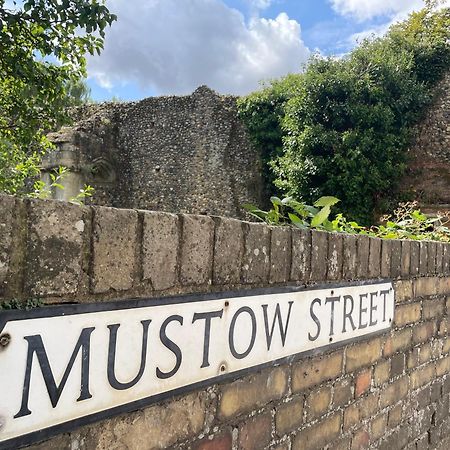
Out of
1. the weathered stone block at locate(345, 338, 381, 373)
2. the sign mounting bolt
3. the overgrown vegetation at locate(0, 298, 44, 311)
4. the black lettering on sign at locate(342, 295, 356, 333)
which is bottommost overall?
the weathered stone block at locate(345, 338, 381, 373)

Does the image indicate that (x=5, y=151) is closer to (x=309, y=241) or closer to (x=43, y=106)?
(x=43, y=106)

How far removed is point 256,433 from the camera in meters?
1.59

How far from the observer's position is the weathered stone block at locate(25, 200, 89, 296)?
976 millimetres

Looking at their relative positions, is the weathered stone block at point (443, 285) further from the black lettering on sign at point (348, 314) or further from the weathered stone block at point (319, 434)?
the weathered stone block at point (319, 434)

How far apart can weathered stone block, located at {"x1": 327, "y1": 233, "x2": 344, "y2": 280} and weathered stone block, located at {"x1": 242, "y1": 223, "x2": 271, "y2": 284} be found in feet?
1.44

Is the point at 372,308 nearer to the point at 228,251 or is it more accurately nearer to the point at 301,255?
the point at 301,255

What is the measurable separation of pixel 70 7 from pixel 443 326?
12.7 ft

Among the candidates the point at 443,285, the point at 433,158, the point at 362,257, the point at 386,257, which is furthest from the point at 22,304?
the point at 433,158

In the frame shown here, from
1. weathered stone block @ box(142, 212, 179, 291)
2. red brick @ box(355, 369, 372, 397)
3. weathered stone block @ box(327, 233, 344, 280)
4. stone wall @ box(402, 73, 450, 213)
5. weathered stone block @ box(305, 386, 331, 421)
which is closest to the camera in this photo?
weathered stone block @ box(142, 212, 179, 291)

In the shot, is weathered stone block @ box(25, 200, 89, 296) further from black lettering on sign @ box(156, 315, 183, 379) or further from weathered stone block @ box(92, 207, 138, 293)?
black lettering on sign @ box(156, 315, 183, 379)

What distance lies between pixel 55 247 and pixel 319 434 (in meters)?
1.37

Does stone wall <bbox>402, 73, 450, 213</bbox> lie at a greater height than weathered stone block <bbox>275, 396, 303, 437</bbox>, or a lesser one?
greater

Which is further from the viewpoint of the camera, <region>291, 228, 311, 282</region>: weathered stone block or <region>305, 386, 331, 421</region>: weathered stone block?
<region>305, 386, 331, 421</region>: weathered stone block

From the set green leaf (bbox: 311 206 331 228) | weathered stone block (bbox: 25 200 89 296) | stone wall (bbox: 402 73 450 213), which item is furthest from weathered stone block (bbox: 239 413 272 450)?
stone wall (bbox: 402 73 450 213)
